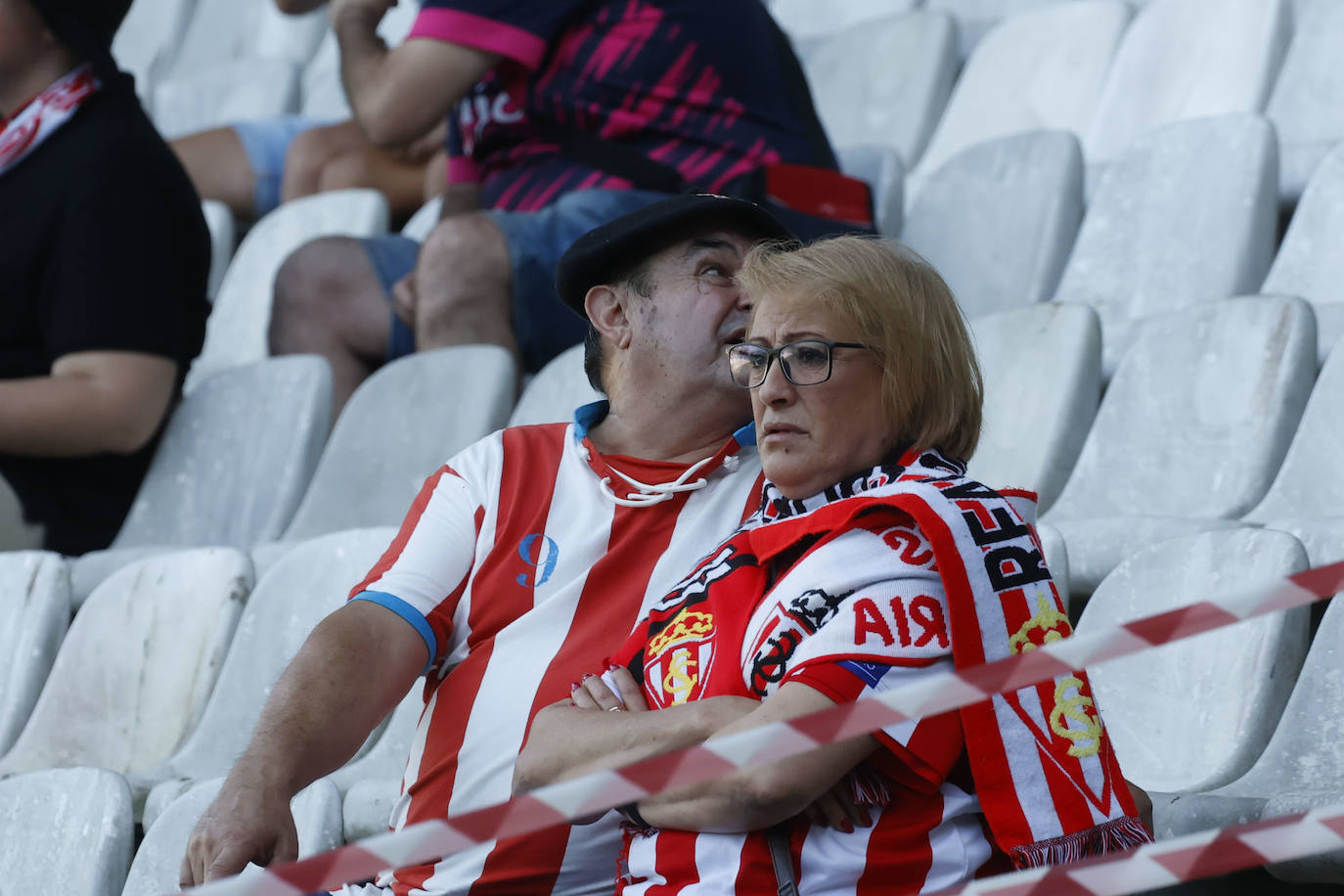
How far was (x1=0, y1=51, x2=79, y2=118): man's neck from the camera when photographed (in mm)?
2961

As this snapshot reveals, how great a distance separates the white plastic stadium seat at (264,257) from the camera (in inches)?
143

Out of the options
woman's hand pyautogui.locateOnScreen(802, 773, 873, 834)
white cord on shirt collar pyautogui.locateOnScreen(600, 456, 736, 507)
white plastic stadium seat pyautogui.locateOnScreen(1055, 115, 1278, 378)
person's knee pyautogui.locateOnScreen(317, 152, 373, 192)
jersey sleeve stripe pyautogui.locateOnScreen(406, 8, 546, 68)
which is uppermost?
woman's hand pyautogui.locateOnScreen(802, 773, 873, 834)

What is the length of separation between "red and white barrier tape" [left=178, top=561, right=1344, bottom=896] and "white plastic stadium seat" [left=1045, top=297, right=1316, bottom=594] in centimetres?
99

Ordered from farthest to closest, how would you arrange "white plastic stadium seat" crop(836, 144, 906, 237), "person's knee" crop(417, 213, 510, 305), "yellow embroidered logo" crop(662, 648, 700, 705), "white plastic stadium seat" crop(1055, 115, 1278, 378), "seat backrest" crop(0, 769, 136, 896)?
"white plastic stadium seat" crop(836, 144, 906, 237) → "person's knee" crop(417, 213, 510, 305) → "white plastic stadium seat" crop(1055, 115, 1278, 378) → "seat backrest" crop(0, 769, 136, 896) → "yellow embroidered logo" crop(662, 648, 700, 705)

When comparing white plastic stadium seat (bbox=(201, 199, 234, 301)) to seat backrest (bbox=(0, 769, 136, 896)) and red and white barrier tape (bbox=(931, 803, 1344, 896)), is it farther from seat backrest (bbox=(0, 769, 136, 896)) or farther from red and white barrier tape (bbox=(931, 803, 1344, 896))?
red and white barrier tape (bbox=(931, 803, 1344, 896))

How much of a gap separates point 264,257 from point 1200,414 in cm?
232

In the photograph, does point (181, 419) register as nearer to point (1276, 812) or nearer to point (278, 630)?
point (278, 630)

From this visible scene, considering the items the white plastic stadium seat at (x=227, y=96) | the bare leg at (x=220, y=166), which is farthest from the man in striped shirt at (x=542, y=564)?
the white plastic stadium seat at (x=227, y=96)

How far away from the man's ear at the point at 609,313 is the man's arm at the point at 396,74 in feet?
3.62

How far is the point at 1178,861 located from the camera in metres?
0.90

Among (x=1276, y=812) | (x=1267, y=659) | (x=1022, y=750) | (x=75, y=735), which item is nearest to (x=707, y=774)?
(x=1022, y=750)

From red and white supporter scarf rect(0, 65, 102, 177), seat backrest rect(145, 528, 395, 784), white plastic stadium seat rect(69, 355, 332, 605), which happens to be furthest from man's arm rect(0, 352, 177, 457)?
seat backrest rect(145, 528, 395, 784)

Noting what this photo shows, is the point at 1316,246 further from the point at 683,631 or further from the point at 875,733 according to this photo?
the point at 875,733

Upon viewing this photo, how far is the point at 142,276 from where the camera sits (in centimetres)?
283
